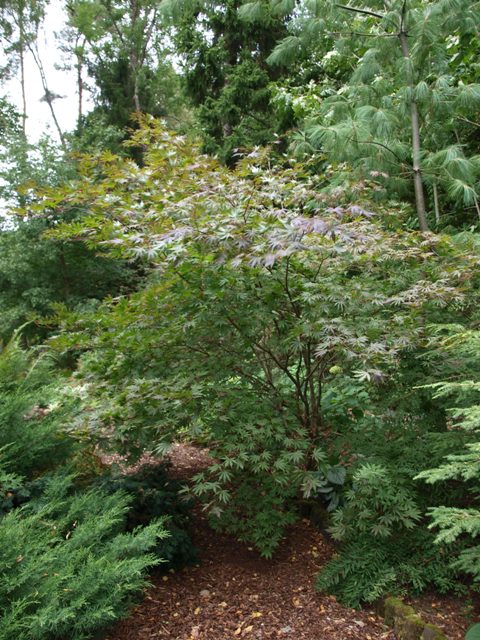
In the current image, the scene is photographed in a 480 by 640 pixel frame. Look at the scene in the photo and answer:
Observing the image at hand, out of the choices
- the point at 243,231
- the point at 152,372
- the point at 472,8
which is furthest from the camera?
the point at 472,8

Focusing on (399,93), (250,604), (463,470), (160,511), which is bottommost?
(250,604)

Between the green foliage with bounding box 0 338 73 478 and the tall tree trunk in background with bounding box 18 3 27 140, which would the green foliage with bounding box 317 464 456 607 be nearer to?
the green foliage with bounding box 0 338 73 478

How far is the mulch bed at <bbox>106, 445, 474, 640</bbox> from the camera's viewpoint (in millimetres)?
2250

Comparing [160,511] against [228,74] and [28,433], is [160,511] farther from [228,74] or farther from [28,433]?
[228,74]

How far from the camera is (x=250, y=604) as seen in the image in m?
2.50

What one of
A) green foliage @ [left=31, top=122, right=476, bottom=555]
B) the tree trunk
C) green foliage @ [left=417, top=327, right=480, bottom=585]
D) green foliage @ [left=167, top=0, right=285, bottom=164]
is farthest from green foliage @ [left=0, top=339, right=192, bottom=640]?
green foliage @ [left=167, top=0, right=285, bottom=164]

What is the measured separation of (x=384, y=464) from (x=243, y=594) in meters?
1.00

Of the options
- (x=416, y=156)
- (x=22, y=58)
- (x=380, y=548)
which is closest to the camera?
(x=380, y=548)

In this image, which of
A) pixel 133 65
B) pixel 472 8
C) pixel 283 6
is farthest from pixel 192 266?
pixel 133 65

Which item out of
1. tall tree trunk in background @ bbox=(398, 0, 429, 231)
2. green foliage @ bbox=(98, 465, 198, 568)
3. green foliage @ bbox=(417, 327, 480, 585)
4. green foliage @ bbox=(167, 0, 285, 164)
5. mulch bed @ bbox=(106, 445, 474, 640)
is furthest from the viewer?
green foliage @ bbox=(167, 0, 285, 164)

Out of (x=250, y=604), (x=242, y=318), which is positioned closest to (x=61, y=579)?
(x=250, y=604)

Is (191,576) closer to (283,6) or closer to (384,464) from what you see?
(384,464)

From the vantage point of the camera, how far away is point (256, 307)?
104 inches

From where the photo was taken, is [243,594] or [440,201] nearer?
[243,594]
